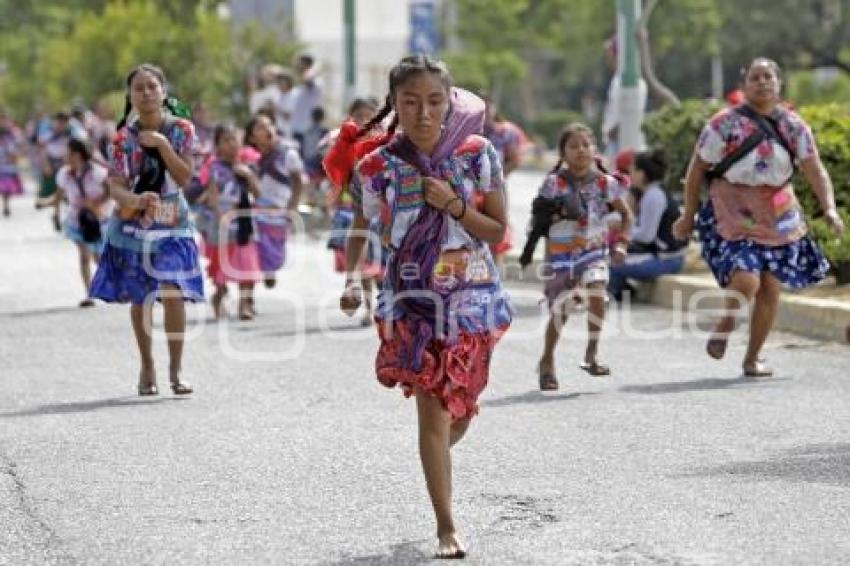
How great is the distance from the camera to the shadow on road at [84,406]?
11727mm

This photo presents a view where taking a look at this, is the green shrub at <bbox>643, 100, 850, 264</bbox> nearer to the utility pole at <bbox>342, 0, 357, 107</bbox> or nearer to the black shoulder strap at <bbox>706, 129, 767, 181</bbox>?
the black shoulder strap at <bbox>706, 129, 767, 181</bbox>

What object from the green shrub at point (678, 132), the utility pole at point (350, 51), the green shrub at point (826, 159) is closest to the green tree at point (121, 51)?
the utility pole at point (350, 51)

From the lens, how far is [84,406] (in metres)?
12.0

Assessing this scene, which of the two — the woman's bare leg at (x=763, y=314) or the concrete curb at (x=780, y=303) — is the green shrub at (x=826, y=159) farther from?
the woman's bare leg at (x=763, y=314)

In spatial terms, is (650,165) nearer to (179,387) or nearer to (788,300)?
(788,300)

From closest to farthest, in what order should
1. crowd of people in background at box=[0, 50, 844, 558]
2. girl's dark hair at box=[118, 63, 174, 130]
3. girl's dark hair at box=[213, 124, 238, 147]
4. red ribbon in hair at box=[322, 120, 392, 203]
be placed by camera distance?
crowd of people in background at box=[0, 50, 844, 558]
red ribbon in hair at box=[322, 120, 392, 203]
girl's dark hair at box=[118, 63, 174, 130]
girl's dark hair at box=[213, 124, 238, 147]

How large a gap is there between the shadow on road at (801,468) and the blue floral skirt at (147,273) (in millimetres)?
3824

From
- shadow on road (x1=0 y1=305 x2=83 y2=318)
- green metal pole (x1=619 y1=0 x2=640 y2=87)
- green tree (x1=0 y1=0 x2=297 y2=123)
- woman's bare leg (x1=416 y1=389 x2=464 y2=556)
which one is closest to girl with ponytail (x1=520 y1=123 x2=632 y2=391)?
woman's bare leg (x1=416 y1=389 x2=464 y2=556)

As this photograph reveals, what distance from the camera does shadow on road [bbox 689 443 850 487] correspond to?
Result: 9180 mm

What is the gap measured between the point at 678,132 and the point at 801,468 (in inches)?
423

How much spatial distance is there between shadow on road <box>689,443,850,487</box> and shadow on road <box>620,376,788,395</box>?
7.88 ft

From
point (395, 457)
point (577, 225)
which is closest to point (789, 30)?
point (577, 225)

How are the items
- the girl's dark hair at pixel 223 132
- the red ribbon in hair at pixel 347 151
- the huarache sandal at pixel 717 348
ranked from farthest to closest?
the girl's dark hair at pixel 223 132
the huarache sandal at pixel 717 348
the red ribbon in hair at pixel 347 151

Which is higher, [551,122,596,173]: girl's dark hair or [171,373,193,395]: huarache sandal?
[551,122,596,173]: girl's dark hair
